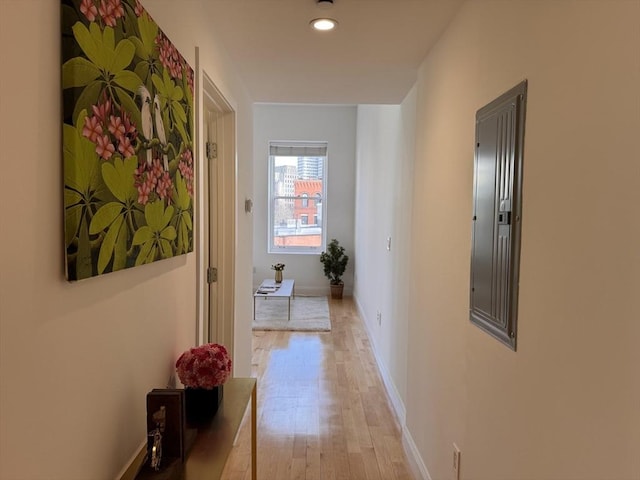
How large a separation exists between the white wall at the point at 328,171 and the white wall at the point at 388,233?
1.34 metres

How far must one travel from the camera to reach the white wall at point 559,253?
2.61ft

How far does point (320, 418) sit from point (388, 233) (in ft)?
5.51

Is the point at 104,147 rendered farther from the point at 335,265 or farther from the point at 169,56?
the point at 335,265

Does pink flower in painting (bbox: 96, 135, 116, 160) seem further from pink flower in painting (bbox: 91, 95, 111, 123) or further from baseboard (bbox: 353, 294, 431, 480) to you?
baseboard (bbox: 353, 294, 431, 480)

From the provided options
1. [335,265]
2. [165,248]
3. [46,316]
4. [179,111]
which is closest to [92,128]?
[46,316]

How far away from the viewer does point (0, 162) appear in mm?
641

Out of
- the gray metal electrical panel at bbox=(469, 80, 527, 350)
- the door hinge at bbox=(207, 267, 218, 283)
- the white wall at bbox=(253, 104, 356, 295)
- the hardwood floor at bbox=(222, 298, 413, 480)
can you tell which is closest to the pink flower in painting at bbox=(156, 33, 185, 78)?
the gray metal electrical panel at bbox=(469, 80, 527, 350)

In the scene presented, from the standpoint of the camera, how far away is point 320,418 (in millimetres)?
2961

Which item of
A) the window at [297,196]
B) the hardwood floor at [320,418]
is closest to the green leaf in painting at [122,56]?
the hardwood floor at [320,418]

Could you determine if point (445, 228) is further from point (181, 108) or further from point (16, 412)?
point (16, 412)

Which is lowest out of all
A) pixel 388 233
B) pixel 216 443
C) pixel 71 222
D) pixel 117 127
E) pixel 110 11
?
pixel 216 443

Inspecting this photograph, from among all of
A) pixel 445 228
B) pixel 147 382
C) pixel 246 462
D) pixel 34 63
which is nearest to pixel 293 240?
pixel 246 462

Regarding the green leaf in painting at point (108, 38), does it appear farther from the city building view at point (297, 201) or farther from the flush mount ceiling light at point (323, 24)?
the city building view at point (297, 201)

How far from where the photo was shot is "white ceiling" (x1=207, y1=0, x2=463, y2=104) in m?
1.77
